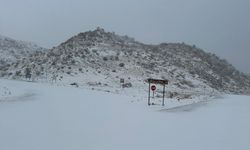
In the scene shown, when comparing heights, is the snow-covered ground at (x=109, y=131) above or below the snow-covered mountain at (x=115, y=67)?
below

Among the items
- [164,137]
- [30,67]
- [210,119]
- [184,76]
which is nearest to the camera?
[164,137]

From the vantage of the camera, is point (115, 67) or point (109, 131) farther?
point (115, 67)

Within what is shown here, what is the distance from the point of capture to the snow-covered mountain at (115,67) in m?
52.4

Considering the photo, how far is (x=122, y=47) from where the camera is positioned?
77.4 metres

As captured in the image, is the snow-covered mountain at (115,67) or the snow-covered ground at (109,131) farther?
the snow-covered mountain at (115,67)

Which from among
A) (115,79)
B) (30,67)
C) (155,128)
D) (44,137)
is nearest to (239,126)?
(155,128)

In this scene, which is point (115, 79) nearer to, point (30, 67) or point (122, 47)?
point (30, 67)

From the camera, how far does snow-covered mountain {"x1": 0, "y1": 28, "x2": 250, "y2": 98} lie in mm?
52406

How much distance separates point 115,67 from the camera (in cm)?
6144

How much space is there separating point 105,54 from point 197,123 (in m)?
54.1

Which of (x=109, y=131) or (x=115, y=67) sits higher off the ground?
(x=115, y=67)

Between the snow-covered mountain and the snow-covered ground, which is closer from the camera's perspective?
the snow-covered ground

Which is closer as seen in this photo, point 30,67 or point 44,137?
point 44,137

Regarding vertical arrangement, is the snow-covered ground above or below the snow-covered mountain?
below
